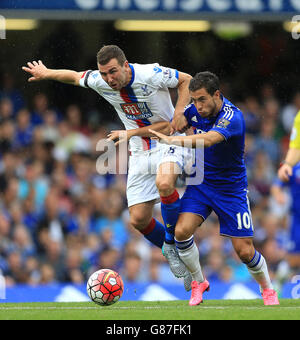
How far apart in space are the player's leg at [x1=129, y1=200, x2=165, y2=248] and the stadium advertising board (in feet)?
10.7

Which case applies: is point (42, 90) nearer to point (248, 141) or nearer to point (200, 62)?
point (200, 62)

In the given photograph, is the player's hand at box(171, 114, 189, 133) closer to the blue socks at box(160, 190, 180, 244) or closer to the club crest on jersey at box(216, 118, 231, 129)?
the club crest on jersey at box(216, 118, 231, 129)

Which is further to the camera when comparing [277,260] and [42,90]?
[42,90]

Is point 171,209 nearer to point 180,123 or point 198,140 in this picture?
point 180,123

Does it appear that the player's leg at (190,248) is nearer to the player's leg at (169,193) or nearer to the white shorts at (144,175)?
the player's leg at (169,193)

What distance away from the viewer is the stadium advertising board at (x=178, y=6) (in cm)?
1060

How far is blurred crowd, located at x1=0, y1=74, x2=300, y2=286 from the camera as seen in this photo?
1227 cm

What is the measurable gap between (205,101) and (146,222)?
168 cm

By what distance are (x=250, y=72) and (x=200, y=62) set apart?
99 cm

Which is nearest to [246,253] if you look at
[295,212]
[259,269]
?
[259,269]

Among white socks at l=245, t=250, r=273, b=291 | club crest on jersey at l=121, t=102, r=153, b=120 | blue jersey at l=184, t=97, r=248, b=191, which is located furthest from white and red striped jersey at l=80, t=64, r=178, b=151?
white socks at l=245, t=250, r=273, b=291

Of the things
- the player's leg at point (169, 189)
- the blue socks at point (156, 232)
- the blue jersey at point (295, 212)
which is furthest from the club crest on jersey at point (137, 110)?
the blue jersey at point (295, 212)

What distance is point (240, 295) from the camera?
10.6 metres

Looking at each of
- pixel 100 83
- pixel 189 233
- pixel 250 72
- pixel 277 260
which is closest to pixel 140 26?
pixel 250 72
